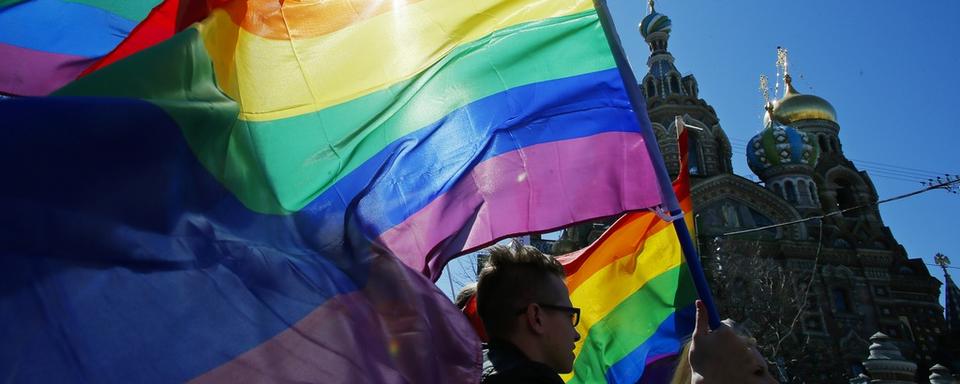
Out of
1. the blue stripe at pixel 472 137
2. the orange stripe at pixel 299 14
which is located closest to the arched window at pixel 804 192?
the blue stripe at pixel 472 137

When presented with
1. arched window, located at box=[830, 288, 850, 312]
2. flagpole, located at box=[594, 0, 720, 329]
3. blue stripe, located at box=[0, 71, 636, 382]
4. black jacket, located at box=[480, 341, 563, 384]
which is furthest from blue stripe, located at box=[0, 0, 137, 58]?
arched window, located at box=[830, 288, 850, 312]

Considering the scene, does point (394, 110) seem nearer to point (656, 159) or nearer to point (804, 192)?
point (656, 159)

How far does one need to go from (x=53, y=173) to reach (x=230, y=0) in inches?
54.5

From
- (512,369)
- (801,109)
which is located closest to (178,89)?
(512,369)

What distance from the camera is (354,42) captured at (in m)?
3.71

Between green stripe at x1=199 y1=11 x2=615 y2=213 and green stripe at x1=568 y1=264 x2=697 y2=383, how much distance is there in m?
1.45

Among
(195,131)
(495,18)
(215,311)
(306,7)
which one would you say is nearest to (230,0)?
(306,7)

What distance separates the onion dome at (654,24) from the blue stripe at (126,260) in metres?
39.2

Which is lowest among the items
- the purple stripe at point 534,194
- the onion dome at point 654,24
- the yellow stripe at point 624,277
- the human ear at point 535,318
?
the yellow stripe at point 624,277

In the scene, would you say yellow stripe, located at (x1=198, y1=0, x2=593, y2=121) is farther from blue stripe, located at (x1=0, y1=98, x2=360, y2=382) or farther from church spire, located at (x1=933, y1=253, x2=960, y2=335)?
church spire, located at (x1=933, y1=253, x2=960, y2=335)

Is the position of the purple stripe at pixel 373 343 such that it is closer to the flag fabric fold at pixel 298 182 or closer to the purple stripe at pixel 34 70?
the flag fabric fold at pixel 298 182

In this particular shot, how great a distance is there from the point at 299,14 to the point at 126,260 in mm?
1785

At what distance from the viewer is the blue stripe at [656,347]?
4500 millimetres

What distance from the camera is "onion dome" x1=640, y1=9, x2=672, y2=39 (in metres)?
40.0
